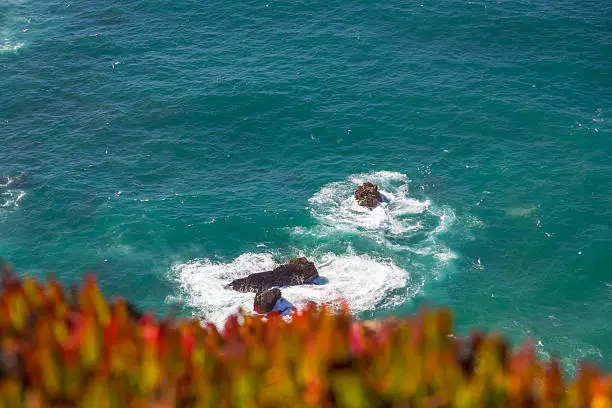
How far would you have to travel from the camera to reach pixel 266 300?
261 ft

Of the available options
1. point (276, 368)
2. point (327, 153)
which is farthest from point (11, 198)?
point (276, 368)

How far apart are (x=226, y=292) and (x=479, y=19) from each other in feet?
236

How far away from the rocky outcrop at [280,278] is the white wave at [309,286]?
27.5 inches

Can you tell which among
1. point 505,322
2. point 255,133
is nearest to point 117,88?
point 255,133

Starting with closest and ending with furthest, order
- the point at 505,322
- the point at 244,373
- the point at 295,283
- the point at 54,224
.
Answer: the point at 244,373, the point at 505,322, the point at 295,283, the point at 54,224

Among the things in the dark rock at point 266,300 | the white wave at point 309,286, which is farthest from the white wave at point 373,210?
the dark rock at point 266,300

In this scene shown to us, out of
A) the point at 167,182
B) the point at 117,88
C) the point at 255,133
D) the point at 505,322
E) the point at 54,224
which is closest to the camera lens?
the point at 505,322

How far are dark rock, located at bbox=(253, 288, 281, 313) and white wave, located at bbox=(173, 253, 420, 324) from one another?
2.06 metres

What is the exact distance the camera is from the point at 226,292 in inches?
3278

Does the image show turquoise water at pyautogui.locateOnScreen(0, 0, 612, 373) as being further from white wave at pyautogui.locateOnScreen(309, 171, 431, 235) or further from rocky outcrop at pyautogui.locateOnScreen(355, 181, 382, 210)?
rocky outcrop at pyautogui.locateOnScreen(355, 181, 382, 210)

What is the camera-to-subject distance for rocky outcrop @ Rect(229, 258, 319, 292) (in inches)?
3278

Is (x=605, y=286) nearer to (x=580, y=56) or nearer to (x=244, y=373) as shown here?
(x=580, y=56)

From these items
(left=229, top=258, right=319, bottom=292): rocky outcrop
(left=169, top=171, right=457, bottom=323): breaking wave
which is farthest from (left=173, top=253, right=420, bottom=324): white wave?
(left=229, top=258, right=319, bottom=292): rocky outcrop

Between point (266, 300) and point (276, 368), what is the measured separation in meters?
59.5
